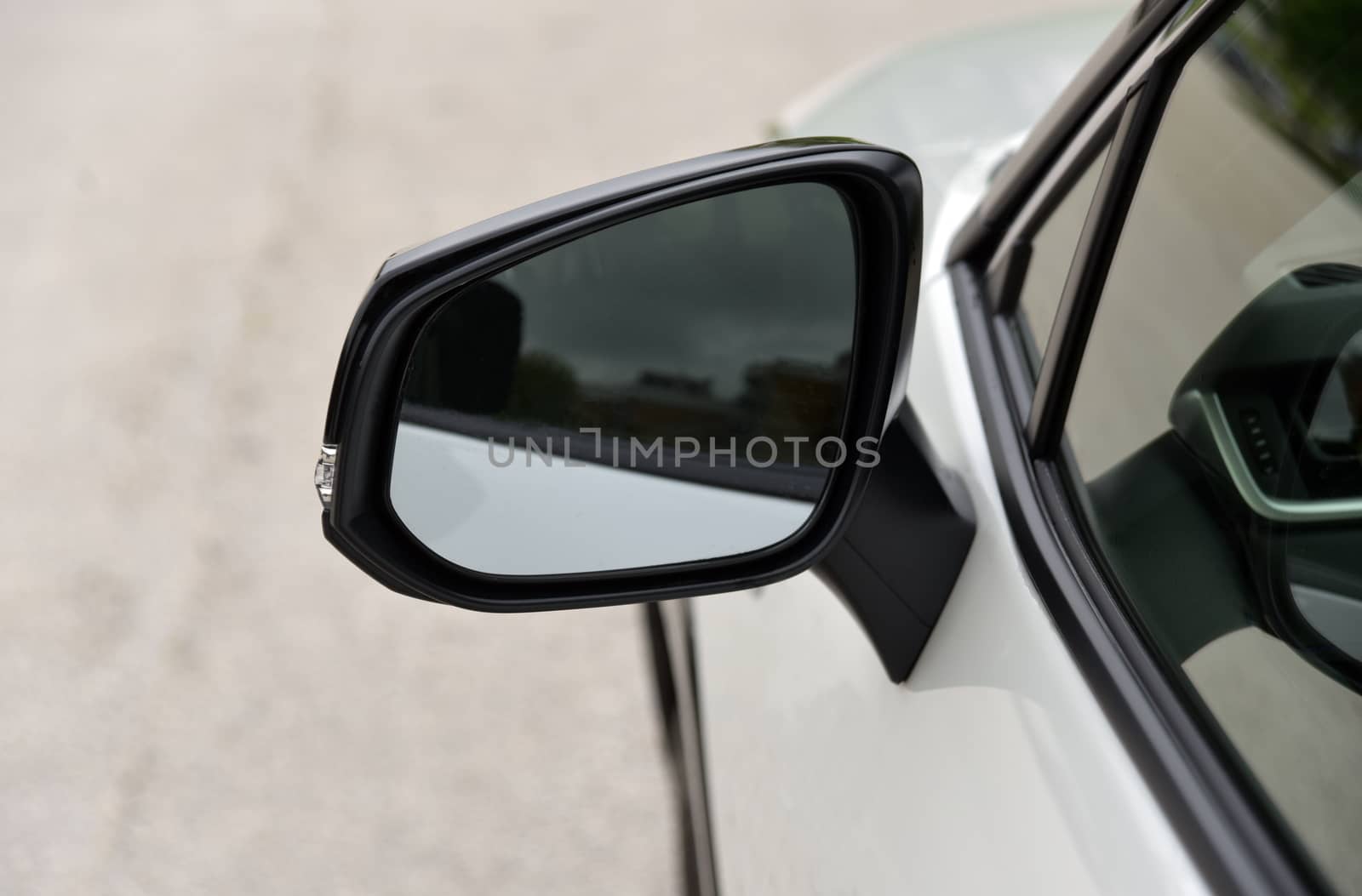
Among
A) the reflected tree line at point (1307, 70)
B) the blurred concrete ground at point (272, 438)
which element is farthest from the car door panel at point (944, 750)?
the blurred concrete ground at point (272, 438)

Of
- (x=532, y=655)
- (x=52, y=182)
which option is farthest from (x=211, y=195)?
(x=532, y=655)

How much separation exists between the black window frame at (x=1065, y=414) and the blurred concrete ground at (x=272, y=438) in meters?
1.73

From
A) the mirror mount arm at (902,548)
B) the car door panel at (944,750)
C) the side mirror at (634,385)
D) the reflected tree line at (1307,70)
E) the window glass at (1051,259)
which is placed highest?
the reflected tree line at (1307,70)

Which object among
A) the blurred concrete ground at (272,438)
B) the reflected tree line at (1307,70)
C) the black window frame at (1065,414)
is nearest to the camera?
the black window frame at (1065,414)

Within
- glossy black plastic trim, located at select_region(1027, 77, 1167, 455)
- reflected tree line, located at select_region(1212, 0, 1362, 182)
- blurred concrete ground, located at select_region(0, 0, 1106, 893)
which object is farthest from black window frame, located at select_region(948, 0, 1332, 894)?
blurred concrete ground, located at select_region(0, 0, 1106, 893)

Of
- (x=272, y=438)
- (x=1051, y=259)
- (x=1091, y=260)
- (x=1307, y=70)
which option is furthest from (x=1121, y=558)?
(x=272, y=438)

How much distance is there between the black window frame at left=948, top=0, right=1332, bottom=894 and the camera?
2.69ft

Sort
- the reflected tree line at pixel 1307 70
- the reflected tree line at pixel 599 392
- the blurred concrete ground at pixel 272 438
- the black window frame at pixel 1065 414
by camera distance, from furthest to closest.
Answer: the blurred concrete ground at pixel 272 438 < the reflected tree line at pixel 1307 70 < the reflected tree line at pixel 599 392 < the black window frame at pixel 1065 414

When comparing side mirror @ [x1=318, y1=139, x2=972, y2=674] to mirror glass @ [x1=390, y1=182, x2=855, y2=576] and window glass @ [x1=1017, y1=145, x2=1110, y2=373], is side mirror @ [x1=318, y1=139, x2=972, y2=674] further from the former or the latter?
window glass @ [x1=1017, y1=145, x2=1110, y2=373]

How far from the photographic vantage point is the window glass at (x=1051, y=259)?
124cm

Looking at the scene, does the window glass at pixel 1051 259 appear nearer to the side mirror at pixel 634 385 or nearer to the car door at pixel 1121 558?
the car door at pixel 1121 558

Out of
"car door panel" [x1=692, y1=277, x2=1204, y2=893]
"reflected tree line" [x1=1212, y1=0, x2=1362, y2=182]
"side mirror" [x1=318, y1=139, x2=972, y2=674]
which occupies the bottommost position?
"car door panel" [x1=692, y1=277, x2=1204, y2=893]

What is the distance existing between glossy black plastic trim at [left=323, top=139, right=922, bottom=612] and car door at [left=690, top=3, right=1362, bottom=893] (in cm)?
20

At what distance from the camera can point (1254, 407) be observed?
1053 millimetres
